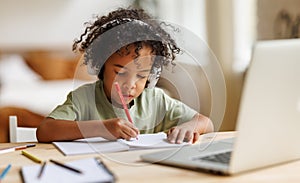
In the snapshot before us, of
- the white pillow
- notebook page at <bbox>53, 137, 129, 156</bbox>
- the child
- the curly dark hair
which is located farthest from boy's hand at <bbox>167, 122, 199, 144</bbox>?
the white pillow

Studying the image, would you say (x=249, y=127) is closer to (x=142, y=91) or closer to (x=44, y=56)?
(x=142, y=91)

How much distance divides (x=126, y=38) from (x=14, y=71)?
2.43m

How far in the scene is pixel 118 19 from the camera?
156cm

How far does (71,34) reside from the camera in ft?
13.2

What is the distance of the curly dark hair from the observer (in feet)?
4.88

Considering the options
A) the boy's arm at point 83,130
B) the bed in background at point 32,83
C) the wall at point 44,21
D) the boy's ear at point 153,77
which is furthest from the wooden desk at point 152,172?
the wall at point 44,21

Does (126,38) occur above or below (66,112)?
above

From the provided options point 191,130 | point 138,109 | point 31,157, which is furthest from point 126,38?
point 31,157

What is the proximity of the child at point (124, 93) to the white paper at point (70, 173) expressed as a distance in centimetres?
28

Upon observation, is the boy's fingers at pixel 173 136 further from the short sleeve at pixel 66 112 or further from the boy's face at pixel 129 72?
the short sleeve at pixel 66 112

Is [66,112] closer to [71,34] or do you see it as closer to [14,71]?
[14,71]

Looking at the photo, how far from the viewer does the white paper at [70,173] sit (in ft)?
3.02

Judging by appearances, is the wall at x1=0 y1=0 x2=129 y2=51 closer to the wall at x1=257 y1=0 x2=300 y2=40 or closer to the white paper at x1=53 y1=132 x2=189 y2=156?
Answer: the wall at x1=257 y1=0 x2=300 y2=40

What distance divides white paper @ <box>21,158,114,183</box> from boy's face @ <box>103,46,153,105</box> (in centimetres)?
40
